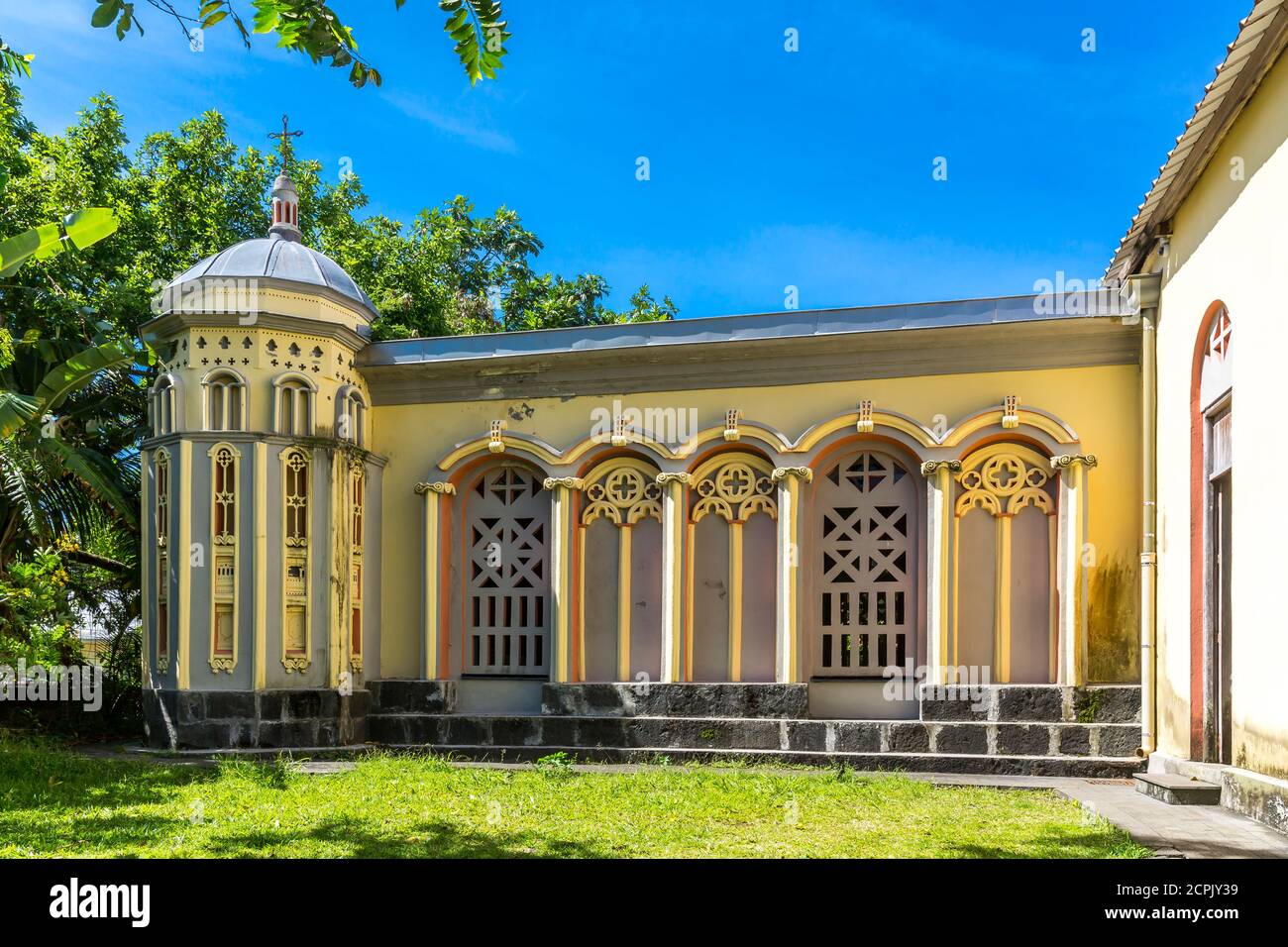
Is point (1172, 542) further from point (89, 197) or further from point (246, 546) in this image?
point (89, 197)

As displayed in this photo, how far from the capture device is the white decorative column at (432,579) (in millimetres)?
12766

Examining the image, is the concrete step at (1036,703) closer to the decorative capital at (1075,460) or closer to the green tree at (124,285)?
the decorative capital at (1075,460)

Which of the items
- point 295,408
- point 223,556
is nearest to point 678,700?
point 223,556

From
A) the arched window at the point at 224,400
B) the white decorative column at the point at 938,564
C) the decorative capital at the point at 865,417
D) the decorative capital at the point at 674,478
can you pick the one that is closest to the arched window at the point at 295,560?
the arched window at the point at 224,400

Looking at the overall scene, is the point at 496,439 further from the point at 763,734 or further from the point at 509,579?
the point at 763,734

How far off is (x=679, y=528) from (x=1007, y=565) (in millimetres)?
3236

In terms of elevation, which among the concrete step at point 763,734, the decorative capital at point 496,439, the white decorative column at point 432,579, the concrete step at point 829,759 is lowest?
the concrete step at point 829,759

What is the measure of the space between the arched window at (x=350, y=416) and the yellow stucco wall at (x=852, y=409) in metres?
0.36

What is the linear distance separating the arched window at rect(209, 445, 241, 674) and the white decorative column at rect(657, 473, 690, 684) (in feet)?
14.1

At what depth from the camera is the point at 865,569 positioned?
11930 mm

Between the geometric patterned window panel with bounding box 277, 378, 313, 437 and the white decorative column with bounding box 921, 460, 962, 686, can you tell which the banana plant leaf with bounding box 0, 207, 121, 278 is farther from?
the white decorative column with bounding box 921, 460, 962, 686

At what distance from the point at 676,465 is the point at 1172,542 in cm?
473

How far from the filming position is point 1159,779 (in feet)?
29.9

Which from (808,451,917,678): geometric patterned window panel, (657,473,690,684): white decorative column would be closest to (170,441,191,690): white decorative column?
(657,473,690,684): white decorative column
